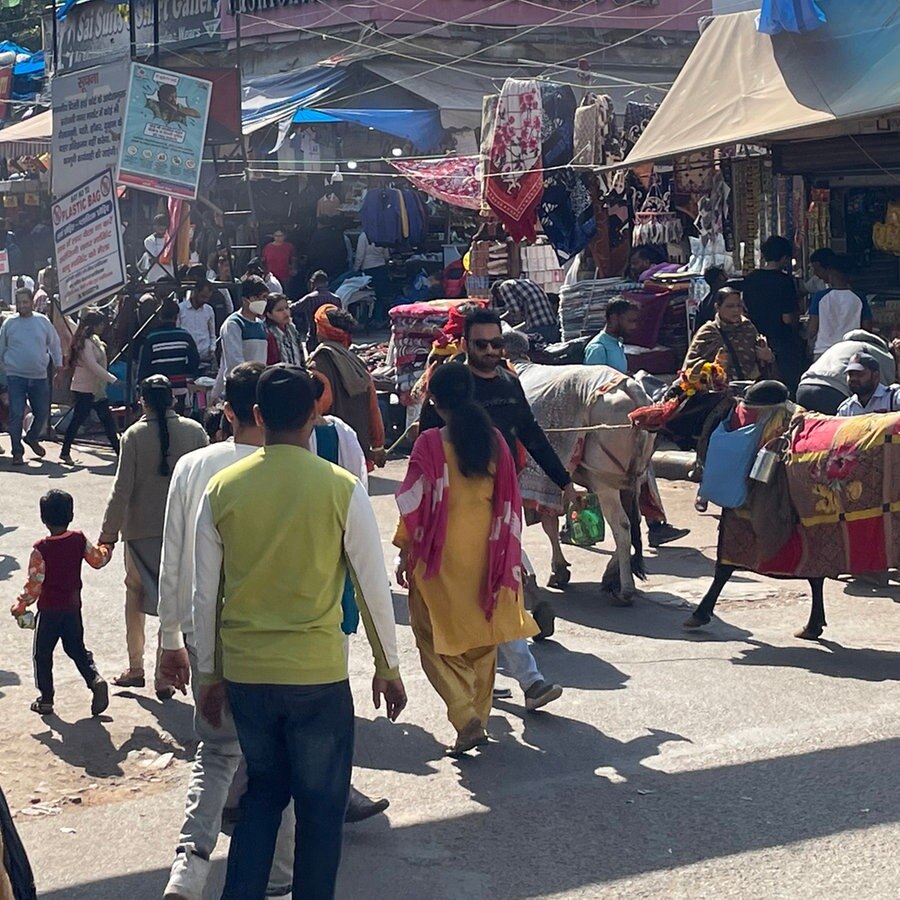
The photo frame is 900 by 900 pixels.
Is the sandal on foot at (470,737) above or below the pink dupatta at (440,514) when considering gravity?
below

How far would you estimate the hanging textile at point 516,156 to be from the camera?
17.0 meters

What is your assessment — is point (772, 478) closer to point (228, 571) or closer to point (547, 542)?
point (547, 542)

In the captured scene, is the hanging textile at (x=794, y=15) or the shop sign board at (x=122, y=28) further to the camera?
the shop sign board at (x=122, y=28)

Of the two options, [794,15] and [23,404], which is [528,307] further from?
[23,404]

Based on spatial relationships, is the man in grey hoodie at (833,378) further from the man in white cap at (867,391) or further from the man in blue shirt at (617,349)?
the man in blue shirt at (617,349)

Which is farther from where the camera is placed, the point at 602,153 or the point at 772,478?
the point at 602,153

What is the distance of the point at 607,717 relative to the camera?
23.4 ft

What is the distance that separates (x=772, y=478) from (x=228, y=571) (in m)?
4.35

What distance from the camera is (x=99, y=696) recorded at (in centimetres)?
744

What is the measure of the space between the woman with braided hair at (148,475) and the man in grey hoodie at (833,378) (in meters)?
4.77

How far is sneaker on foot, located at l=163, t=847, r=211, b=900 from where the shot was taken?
4801mm

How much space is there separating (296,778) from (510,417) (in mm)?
3563

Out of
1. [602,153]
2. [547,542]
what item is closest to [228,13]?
[602,153]

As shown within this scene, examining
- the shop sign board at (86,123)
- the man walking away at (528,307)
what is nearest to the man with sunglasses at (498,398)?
the man walking away at (528,307)
